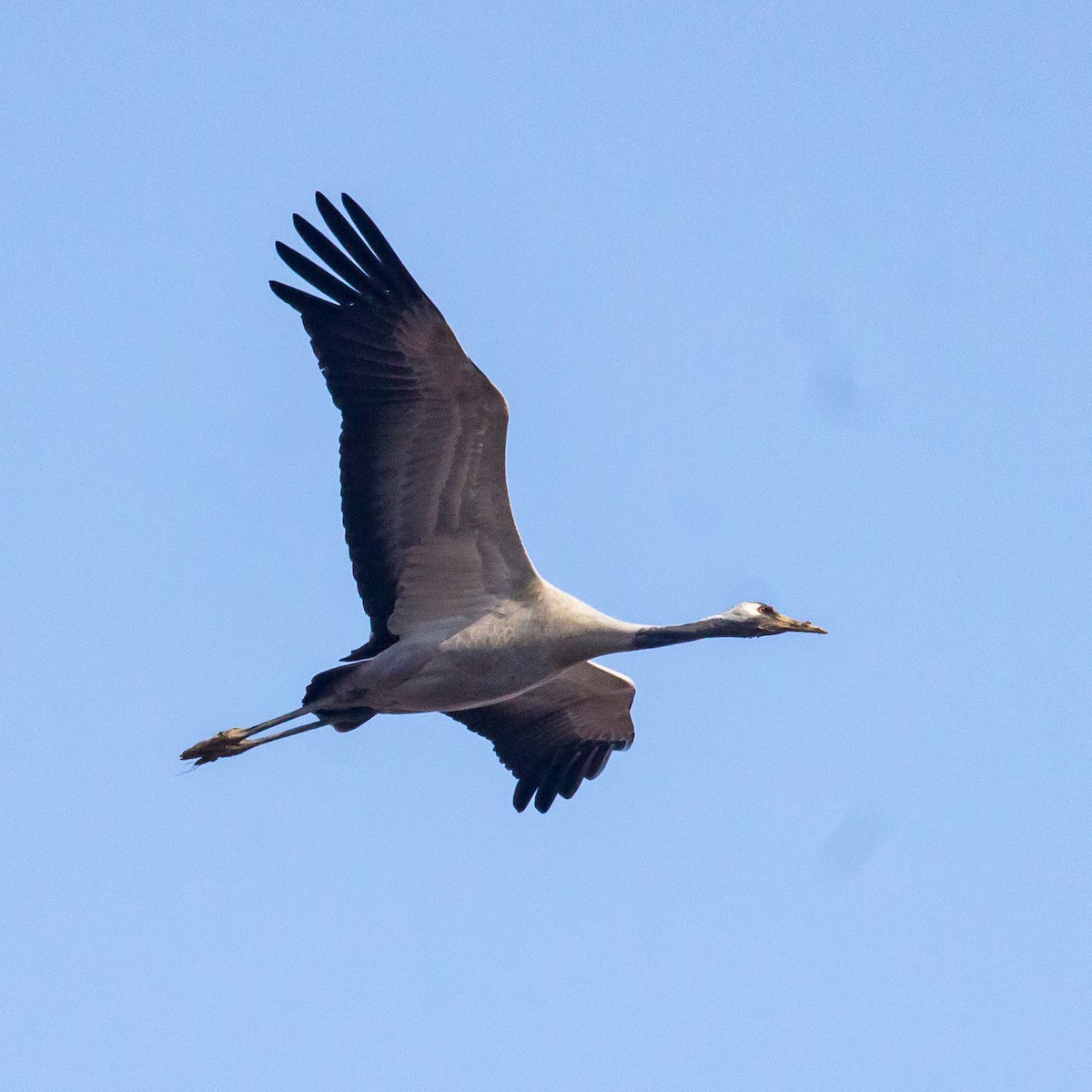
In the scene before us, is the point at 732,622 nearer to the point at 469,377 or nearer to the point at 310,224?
the point at 469,377

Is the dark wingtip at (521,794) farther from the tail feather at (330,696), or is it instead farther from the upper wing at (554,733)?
the tail feather at (330,696)

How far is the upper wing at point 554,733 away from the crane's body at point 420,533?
106 cm

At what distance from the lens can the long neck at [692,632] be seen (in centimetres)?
1708

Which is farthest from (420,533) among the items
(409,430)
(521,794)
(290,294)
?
(521,794)

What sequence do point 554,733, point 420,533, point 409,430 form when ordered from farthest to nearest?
point 554,733 < point 420,533 < point 409,430

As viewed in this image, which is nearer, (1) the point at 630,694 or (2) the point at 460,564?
(2) the point at 460,564

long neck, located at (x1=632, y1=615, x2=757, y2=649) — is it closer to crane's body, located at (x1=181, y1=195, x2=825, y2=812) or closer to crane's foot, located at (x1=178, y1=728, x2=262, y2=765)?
crane's body, located at (x1=181, y1=195, x2=825, y2=812)

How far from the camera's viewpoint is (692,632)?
676 inches

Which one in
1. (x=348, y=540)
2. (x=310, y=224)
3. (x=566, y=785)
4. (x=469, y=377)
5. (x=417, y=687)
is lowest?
(x=566, y=785)

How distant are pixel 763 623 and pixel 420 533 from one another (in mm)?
2732

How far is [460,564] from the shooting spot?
1720cm

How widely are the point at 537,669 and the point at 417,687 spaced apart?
0.95 meters

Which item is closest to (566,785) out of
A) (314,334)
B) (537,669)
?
(537,669)

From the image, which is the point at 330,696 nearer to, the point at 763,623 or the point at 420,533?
the point at 420,533
